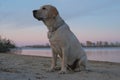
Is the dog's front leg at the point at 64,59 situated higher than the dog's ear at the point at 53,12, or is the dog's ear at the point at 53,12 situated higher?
the dog's ear at the point at 53,12

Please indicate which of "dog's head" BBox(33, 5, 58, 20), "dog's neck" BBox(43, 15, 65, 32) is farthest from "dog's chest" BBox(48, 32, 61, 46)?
"dog's head" BBox(33, 5, 58, 20)

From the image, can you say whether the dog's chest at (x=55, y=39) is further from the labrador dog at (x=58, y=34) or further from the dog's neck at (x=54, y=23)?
the dog's neck at (x=54, y=23)

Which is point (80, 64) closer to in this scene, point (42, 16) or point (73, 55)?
point (73, 55)

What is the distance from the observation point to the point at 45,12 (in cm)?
817

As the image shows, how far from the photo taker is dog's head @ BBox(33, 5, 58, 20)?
8.12m

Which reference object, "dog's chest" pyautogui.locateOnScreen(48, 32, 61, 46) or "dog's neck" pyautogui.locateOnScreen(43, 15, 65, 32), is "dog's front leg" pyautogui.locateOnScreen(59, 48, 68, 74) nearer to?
"dog's chest" pyautogui.locateOnScreen(48, 32, 61, 46)

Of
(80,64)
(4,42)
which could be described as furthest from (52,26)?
(4,42)

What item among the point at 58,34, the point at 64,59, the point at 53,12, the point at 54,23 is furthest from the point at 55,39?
the point at 53,12

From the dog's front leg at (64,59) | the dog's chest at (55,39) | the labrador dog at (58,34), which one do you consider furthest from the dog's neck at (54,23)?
the dog's front leg at (64,59)

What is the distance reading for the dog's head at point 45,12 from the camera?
26.7ft

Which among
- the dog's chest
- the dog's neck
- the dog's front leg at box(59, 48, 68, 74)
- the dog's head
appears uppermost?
the dog's head

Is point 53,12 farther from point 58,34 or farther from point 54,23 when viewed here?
point 58,34

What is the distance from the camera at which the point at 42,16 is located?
26.9 feet

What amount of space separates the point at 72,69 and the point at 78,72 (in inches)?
15.4
